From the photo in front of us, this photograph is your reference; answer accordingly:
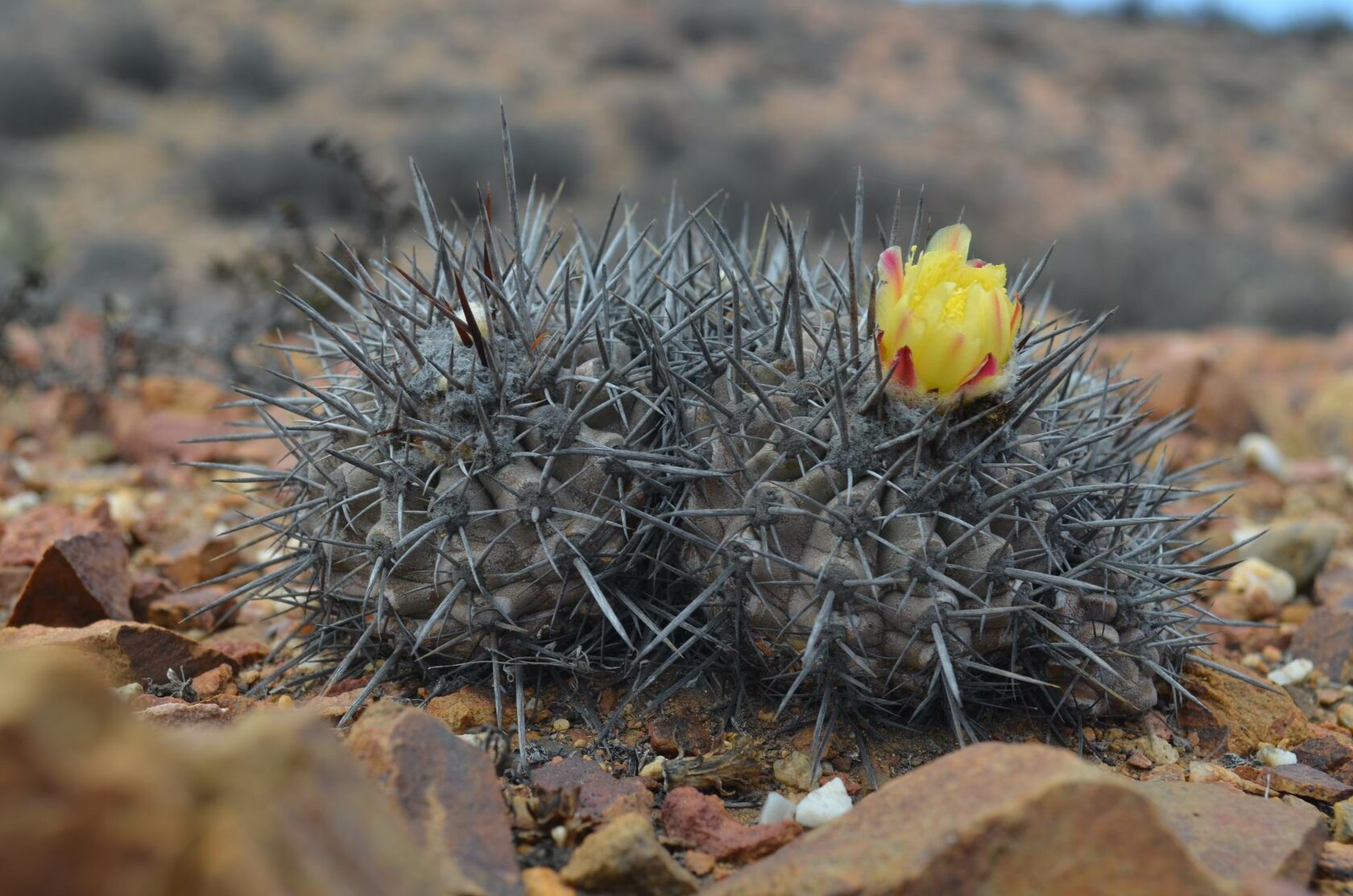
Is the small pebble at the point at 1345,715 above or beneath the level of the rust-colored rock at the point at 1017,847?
beneath

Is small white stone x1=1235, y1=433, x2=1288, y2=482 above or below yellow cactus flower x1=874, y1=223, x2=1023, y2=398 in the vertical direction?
below

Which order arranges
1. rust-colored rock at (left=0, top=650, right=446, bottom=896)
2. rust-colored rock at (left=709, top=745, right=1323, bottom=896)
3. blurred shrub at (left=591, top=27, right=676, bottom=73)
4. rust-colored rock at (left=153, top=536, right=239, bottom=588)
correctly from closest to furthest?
rust-colored rock at (left=0, top=650, right=446, bottom=896)
rust-colored rock at (left=709, top=745, right=1323, bottom=896)
rust-colored rock at (left=153, top=536, right=239, bottom=588)
blurred shrub at (left=591, top=27, right=676, bottom=73)

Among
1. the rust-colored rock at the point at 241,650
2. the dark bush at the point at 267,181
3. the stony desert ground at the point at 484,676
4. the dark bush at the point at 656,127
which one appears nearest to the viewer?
the stony desert ground at the point at 484,676

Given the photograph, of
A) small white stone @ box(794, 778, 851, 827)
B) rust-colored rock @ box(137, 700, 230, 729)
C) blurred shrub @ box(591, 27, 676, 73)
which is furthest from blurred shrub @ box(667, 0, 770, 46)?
small white stone @ box(794, 778, 851, 827)

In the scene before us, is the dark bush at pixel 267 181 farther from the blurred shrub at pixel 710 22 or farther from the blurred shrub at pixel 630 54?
the blurred shrub at pixel 710 22

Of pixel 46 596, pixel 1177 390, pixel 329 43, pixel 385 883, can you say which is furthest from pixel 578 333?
pixel 329 43

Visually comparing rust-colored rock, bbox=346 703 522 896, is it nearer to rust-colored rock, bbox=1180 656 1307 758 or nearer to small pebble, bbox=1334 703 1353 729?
rust-colored rock, bbox=1180 656 1307 758

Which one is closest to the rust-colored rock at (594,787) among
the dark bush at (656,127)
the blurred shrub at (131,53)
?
the dark bush at (656,127)
